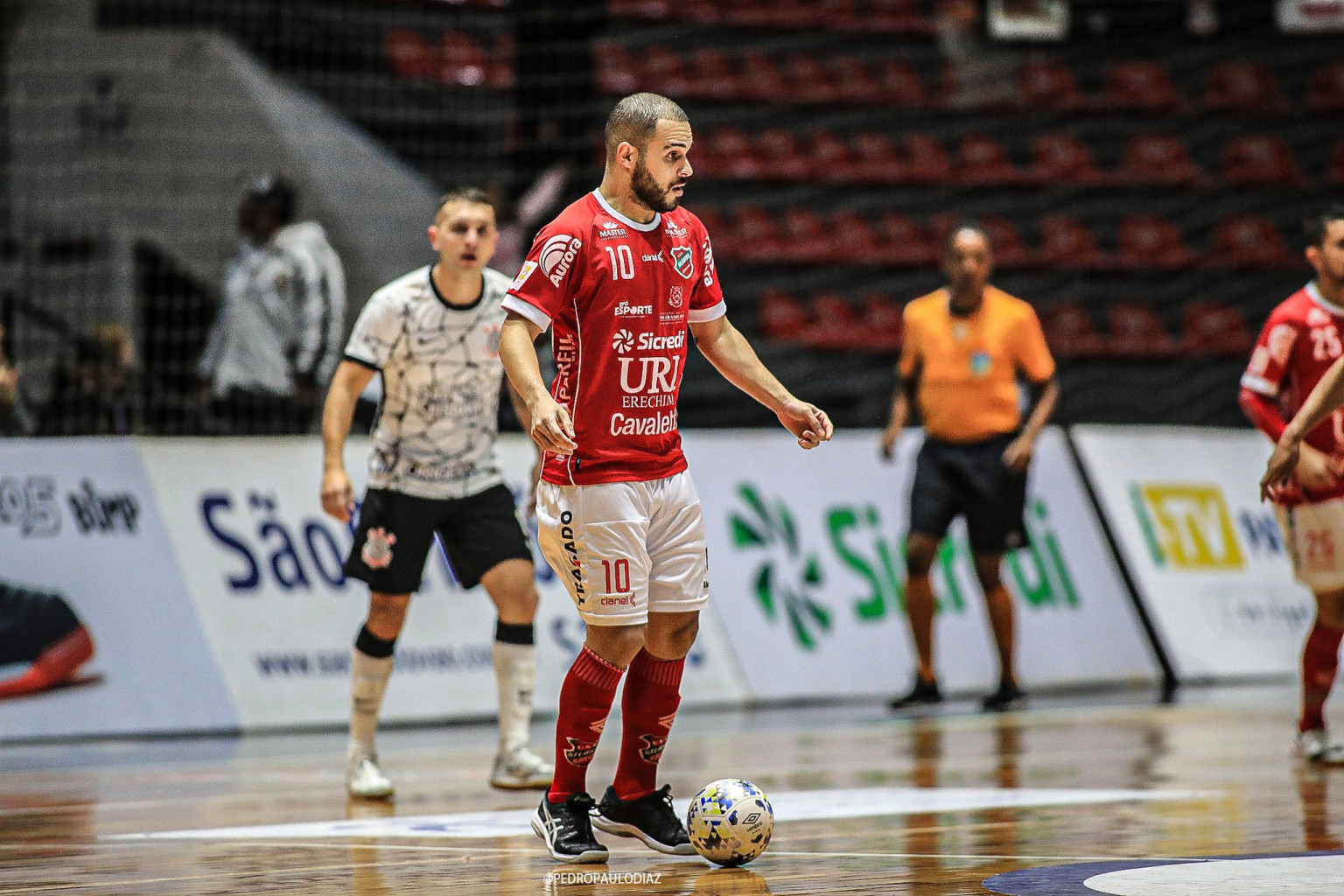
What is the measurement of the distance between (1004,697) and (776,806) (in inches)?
171

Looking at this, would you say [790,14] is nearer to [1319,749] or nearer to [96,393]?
[96,393]

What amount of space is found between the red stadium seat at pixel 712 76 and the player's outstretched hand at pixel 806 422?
13.0 metres

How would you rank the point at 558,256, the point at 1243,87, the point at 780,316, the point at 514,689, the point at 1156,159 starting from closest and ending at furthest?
the point at 558,256 → the point at 514,689 → the point at 780,316 → the point at 1156,159 → the point at 1243,87

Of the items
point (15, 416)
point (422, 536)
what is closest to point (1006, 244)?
point (15, 416)

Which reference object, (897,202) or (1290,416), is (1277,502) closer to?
(1290,416)

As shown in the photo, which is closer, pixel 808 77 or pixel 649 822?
pixel 649 822

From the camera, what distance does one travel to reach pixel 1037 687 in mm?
11523

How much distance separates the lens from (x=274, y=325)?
37.0ft

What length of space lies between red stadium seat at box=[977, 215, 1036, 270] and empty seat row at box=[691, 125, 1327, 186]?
45cm

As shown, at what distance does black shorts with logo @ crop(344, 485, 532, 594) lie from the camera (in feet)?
22.1

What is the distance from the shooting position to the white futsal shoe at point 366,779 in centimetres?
646

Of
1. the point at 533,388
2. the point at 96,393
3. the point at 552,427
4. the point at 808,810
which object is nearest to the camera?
the point at 552,427

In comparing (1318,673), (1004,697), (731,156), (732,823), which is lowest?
(1004,697)

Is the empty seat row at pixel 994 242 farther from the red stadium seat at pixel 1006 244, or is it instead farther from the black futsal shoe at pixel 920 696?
the black futsal shoe at pixel 920 696
